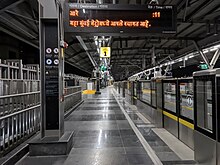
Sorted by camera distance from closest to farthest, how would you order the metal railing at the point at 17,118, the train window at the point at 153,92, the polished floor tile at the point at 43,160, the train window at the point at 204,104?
the train window at the point at 204,104, the polished floor tile at the point at 43,160, the metal railing at the point at 17,118, the train window at the point at 153,92

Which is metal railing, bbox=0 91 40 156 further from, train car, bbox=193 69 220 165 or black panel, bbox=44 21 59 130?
train car, bbox=193 69 220 165

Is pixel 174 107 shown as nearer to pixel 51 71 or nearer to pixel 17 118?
pixel 51 71

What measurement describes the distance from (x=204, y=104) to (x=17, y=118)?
13.0 feet

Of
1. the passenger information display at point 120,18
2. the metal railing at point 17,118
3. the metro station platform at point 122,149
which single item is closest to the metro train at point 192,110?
the metro station platform at point 122,149

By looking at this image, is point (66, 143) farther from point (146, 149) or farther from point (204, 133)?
point (204, 133)

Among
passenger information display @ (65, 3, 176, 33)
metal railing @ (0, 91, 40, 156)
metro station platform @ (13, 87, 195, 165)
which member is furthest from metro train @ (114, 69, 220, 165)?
metal railing @ (0, 91, 40, 156)

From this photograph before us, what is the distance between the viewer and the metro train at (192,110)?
10.3 ft

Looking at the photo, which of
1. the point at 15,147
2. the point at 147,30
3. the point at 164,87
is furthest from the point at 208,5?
the point at 15,147

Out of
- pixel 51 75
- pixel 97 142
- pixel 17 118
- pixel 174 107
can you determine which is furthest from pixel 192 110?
pixel 17 118

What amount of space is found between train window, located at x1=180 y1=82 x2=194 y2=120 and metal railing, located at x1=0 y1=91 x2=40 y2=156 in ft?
12.9

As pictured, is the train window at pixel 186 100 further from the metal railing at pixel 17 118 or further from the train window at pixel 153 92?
the metal railing at pixel 17 118

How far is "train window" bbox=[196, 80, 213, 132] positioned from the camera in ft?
11.1

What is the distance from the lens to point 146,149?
4672mm

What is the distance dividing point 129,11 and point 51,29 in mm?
1884
